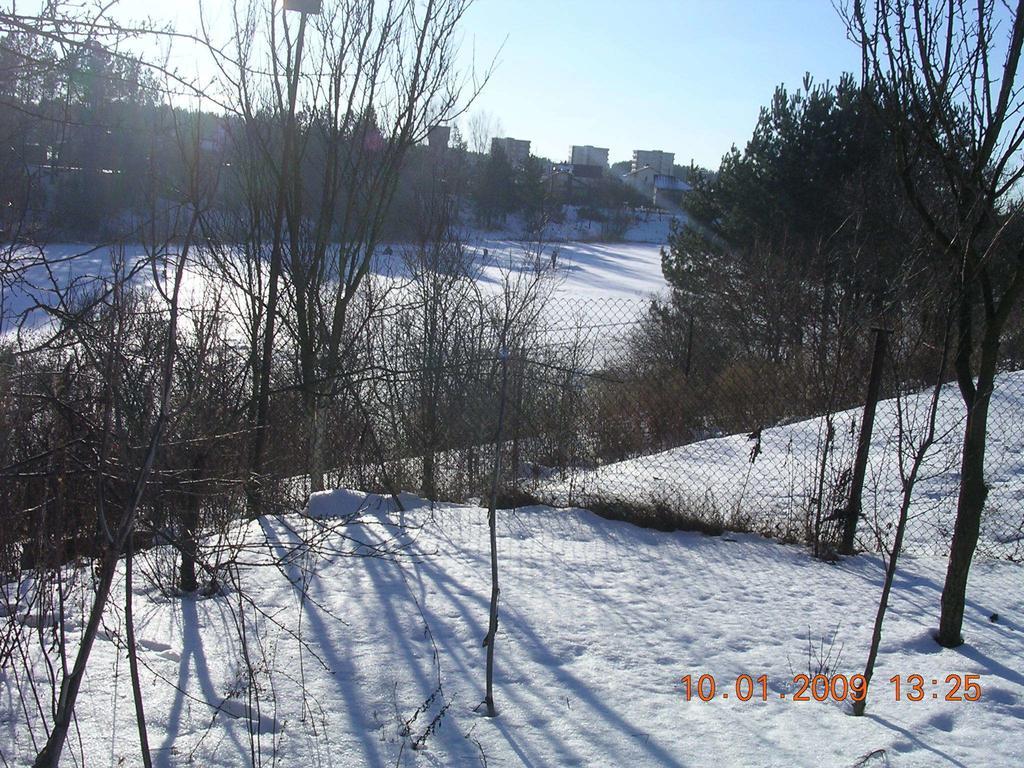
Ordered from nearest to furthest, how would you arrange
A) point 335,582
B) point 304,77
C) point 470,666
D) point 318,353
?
point 470,666
point 335,582
point 304,77
point 318,353

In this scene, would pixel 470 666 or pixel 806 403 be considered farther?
pixel 806 403

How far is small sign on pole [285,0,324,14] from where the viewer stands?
4.37 metres

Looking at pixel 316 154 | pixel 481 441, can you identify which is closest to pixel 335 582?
pixel 481 441

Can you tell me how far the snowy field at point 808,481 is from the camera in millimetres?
5547

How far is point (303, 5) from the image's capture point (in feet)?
14.6

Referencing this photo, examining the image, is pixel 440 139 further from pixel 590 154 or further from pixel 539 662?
pixel 590 154

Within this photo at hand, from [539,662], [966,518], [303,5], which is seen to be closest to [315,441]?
[303,5]

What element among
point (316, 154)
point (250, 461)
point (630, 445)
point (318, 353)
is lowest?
point (630, 445)

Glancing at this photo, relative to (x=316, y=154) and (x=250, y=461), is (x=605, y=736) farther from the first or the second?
(x=316, y=154)

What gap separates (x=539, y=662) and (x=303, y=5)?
11.8 ft

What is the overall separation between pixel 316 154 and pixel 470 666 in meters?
4.45

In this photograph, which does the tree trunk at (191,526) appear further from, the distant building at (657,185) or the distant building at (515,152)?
the distant building at (657,185)

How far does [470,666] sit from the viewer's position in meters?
3.48

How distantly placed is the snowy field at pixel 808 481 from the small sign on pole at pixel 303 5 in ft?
11.6
